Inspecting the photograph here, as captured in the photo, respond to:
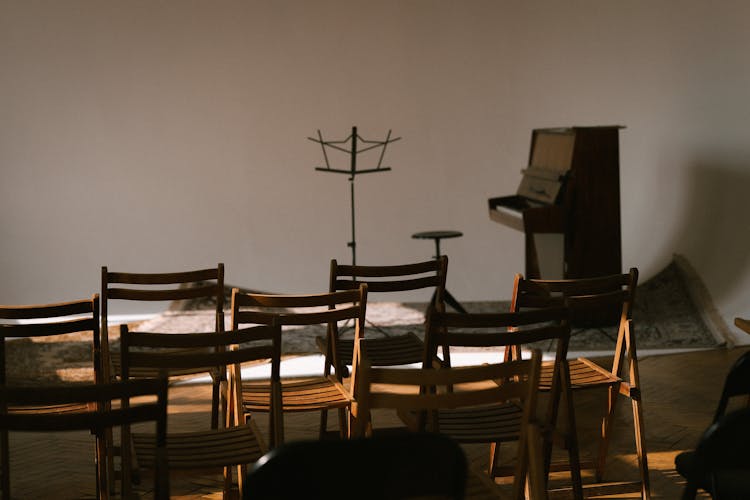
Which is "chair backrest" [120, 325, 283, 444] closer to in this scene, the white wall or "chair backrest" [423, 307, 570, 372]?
"chair backrest" [423, 307, 570, 372]

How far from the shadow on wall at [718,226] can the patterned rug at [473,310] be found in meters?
0.16

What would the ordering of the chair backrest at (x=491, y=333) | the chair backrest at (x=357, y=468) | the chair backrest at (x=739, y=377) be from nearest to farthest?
1. the chair backrest at (x=357, y=468)
2. the chair backrest at (x=739, y=377)
3. the chair backrest at (x=491, y=333)

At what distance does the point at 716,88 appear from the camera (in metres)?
8.01

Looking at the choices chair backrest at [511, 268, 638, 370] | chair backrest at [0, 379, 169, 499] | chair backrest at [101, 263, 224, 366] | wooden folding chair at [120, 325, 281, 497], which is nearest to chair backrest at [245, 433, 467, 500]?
chair backrest at [0, 379, 169, 499]

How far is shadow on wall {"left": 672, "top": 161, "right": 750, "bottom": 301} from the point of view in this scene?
7.61m

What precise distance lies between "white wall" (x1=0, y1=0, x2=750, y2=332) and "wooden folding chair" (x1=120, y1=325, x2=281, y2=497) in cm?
620

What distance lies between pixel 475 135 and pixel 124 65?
139 inches

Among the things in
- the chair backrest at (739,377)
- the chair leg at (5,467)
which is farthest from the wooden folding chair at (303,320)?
the chair backrest at (739,377)

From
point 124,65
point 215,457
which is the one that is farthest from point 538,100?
point 215,457

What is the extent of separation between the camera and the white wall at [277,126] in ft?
29.6

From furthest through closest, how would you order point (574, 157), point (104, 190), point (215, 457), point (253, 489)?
point (104, 190)
point (574, 157)
point (215, 457)
point (253, 489)

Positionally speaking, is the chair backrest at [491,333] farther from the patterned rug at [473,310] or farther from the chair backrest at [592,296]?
the patterned rug at [473,310]

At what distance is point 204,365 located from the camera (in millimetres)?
3023

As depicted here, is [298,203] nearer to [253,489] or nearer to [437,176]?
[437,176]
